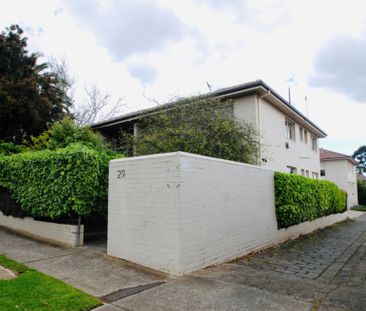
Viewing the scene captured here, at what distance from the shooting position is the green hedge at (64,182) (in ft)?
23.5

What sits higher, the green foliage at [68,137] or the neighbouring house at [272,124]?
the neighbouring house at [272,124]

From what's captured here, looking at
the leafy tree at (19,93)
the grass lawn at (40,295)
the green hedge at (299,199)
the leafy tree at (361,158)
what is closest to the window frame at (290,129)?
the green hedge at (299,199)

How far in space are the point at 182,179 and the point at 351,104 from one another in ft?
60.0

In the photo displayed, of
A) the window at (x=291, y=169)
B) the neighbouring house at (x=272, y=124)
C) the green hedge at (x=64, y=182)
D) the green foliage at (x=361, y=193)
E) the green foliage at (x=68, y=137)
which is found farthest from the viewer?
the green foliage at (x=361, y=193)

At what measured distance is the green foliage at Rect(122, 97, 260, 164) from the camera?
31.1ft

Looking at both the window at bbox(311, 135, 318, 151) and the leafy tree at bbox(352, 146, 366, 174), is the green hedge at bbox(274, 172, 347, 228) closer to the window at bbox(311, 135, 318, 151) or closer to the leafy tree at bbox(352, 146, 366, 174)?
the window at bbox(311, 135, 318, 151)

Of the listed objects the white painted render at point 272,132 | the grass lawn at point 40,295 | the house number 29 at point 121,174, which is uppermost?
the white painted render at point 272,132

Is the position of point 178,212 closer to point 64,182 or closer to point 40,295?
point 40,295

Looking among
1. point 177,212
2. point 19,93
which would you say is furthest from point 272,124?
point 19,93

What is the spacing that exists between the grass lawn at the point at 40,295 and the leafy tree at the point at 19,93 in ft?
40.8

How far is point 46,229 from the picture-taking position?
7.99 meters

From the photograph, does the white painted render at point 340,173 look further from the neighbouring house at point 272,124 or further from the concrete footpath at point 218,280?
the concrete footpath at point 218,280

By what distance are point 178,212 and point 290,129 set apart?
1342cm

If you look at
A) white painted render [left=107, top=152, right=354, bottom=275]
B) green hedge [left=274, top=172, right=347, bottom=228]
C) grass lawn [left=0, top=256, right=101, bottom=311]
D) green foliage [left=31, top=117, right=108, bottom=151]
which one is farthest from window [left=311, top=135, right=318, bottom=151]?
grass lawn [left=0, top=256, right=101, bottom=311]
